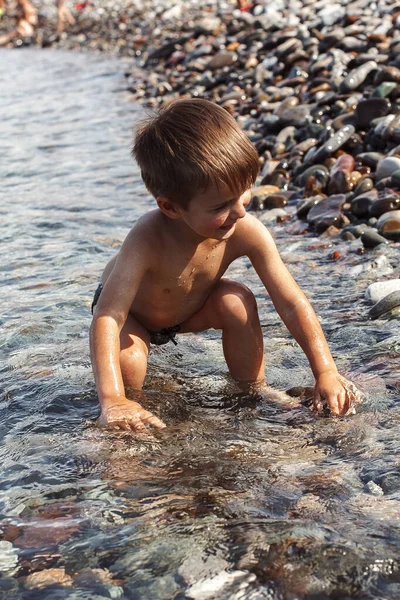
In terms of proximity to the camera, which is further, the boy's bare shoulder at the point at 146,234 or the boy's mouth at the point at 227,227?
the boy's bare shoulder at the point at 146,234

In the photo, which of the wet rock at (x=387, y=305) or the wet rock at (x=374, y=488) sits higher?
the wet rock at (x=374, y=488)

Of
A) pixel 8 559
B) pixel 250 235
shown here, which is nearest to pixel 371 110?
pixel 250 235

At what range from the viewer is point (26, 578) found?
230 centimetres

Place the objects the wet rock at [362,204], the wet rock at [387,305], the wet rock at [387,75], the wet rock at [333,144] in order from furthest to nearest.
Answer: the wet rock at [387,75]
the wet rock at [333,144]
the wet rock at [362,204]
the wet rock at [387,305]

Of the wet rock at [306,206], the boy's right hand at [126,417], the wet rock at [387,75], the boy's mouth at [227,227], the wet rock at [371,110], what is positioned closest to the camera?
the boy's right hand at [126,417]

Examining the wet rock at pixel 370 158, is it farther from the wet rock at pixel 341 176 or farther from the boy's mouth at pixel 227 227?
the boy's mouth at pixel 227 227

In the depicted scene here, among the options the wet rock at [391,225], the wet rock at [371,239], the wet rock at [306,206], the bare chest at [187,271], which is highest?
the bare chest at [187,271]

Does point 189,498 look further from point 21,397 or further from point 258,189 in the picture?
point 258,189

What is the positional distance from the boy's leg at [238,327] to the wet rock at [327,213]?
2.26m

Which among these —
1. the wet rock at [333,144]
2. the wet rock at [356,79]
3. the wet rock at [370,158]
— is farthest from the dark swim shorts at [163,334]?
the wet rock at [356,79]

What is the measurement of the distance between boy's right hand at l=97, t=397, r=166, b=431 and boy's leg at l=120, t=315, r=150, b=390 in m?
0.33

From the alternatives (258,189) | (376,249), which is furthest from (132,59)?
(376,249)

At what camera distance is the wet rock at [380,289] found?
14.4ft

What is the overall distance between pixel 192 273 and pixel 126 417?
760mm
